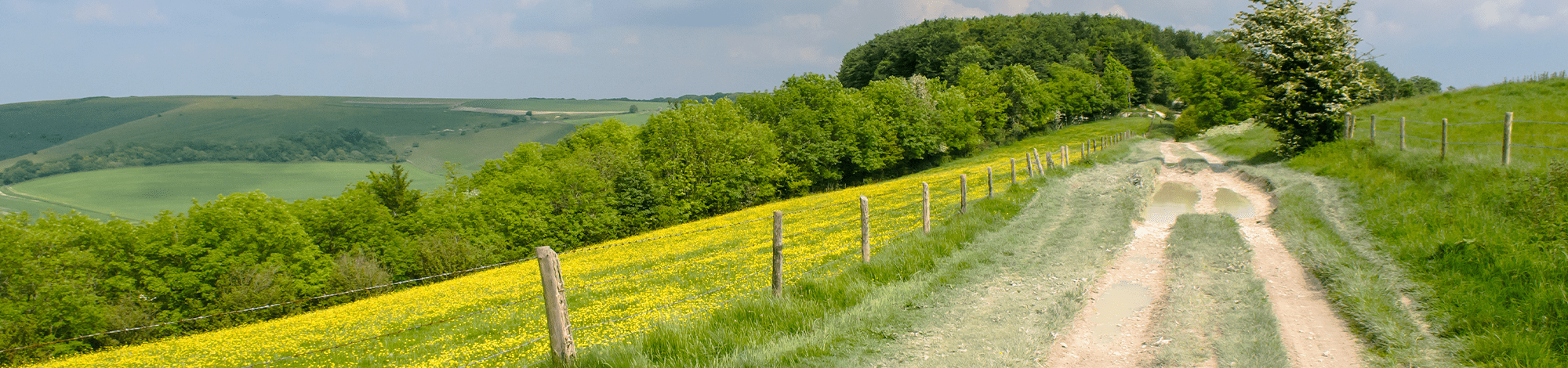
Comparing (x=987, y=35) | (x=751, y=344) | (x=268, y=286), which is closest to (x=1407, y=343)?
(x=751, y=344)

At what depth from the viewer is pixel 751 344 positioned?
7.54 metres

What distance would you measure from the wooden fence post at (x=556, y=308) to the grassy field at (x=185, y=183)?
14843 cm

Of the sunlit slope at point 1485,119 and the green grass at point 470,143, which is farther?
the green grass at point 470,143

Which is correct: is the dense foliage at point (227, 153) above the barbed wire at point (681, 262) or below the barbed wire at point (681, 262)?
above

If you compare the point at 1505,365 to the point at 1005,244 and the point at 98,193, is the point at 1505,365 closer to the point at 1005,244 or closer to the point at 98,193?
Result: the point at 1005,244

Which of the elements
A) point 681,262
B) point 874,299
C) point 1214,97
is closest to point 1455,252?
point 874,299

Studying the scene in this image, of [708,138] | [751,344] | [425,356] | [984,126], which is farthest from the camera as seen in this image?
[984,126]

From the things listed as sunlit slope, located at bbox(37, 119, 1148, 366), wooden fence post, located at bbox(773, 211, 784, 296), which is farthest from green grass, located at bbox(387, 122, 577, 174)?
wooden fence post, located at bbox(773, 211, 784, 296)

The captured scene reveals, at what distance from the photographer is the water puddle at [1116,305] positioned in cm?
796

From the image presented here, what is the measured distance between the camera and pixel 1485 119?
2606cm

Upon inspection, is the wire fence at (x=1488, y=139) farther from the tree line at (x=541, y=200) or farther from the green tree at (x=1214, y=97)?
the green tree at (x=1214, y=97)

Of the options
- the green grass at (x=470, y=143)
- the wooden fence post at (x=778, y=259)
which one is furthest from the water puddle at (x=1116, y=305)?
the green grass at (x=470, y=143)

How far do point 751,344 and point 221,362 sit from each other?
16.7 metres

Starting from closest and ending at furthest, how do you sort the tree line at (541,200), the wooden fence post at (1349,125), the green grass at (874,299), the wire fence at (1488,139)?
1. the green grass at (874,299)
2. the wire fence at (1488,139)
3. the wooden fence post at (1349,125)
4. the tree line at (541,200)
